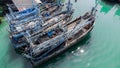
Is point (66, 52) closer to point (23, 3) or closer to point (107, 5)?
point (23, 3)

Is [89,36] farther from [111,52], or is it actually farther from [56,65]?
[56,65]

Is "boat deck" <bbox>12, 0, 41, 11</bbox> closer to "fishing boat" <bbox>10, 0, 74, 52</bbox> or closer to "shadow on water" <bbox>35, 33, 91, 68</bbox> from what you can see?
"fishing boat" <bbox>10, 0, 74, 52</bbox>

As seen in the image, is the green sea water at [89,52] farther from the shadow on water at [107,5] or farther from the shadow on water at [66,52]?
the shadow on water at [107,5]

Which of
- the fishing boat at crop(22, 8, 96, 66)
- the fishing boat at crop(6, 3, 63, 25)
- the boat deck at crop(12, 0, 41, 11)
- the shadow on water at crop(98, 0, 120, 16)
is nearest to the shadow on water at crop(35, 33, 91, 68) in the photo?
the fishing boat at crop(22, 8, 96, 66)

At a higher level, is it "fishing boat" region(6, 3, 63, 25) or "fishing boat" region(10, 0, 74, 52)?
"fishing boat" region(6, 3, 63, 25)

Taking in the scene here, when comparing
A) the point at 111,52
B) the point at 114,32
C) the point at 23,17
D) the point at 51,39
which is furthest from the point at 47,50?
the point at 114,32
